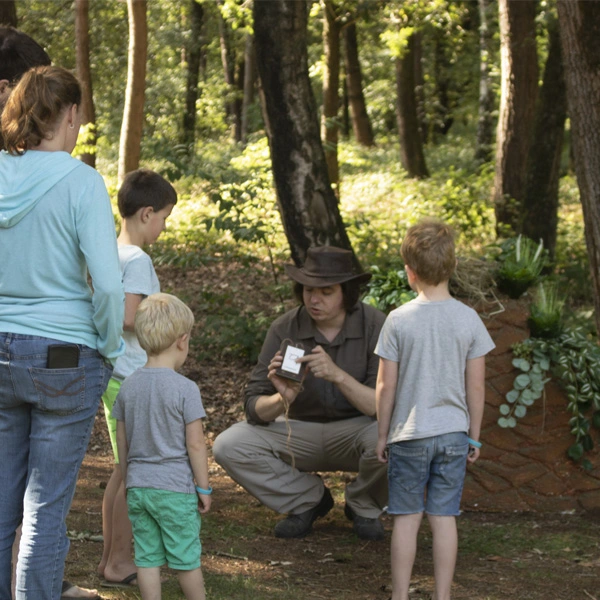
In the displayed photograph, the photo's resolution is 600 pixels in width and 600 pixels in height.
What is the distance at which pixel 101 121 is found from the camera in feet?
74.8

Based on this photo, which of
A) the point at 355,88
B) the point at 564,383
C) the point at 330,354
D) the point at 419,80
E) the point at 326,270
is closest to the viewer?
the point at 326,270

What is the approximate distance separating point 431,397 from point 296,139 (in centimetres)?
343

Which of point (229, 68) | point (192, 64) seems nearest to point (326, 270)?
point (192, 64)

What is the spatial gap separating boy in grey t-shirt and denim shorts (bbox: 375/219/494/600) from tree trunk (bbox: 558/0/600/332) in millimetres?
2124

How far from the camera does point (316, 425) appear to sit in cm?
481

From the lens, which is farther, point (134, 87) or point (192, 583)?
point (134, 87)

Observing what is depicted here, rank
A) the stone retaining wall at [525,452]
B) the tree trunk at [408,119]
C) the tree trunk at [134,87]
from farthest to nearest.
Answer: the tree trunk at [408,119]
the tree trunk at [134,87]
the stone retaining wall at [525,452]

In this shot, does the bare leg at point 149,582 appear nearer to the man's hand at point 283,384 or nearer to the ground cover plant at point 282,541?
the ground cover plant at point 282,541

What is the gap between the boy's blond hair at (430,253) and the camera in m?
3.64

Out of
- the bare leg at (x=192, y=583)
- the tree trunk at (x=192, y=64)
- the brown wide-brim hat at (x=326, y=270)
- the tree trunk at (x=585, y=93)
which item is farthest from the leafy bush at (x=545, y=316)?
the tree trunk at (x=192, y=64)

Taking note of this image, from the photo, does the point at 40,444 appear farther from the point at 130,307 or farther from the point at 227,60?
the point at 227,60

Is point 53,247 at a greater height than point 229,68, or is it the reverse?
point 229,68

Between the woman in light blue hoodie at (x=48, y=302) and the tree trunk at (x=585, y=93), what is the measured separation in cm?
359

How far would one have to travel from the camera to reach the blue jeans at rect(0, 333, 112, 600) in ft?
9.05
